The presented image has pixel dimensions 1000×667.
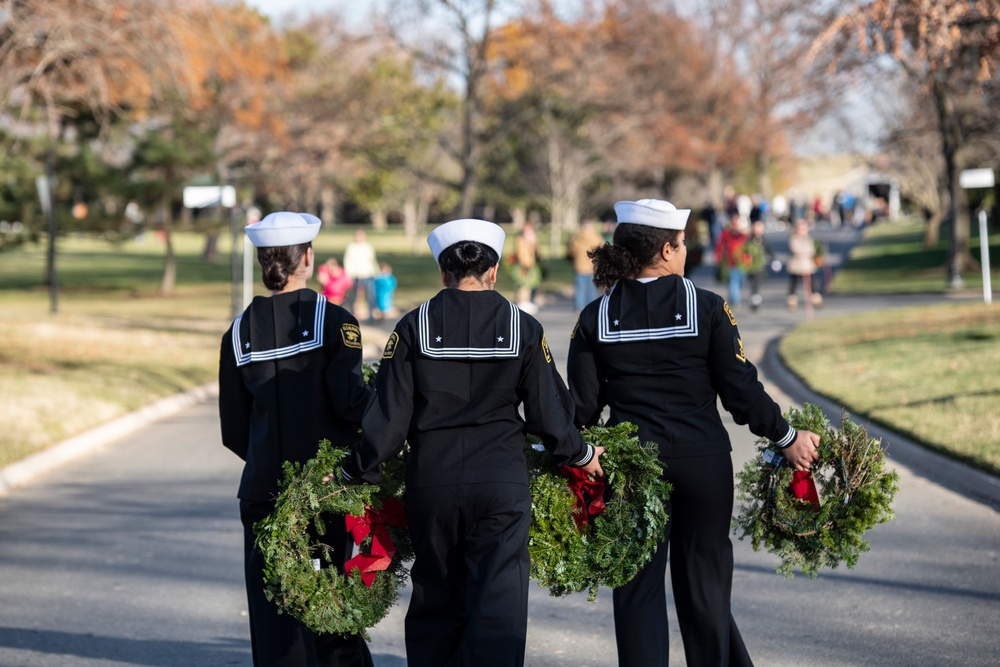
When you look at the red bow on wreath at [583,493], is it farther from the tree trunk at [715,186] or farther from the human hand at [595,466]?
the tree trunk at [715,186]

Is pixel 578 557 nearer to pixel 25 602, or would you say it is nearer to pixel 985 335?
pixel 25 602

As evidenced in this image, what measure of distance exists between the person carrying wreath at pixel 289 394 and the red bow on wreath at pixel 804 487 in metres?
1.65

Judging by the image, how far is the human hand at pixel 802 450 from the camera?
14.8 ft

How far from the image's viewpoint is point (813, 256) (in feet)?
77.3

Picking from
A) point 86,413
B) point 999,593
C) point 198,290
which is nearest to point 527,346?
point 999,593

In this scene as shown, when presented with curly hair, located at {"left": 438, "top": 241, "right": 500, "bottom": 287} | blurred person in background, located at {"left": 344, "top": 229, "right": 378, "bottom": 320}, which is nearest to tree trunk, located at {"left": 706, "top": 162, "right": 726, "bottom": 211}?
blurred person in background, located at {"left": 344, "top": 229, "right": 378, "bottom": 320}

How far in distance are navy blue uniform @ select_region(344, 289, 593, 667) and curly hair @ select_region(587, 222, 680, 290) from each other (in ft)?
1.75

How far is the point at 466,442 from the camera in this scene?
13.2ft

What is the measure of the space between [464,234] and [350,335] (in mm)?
633

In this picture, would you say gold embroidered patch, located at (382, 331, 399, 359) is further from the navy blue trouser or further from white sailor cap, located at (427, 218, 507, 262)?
the navy blue trouser

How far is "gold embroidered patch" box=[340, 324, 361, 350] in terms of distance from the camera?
4.44 metres

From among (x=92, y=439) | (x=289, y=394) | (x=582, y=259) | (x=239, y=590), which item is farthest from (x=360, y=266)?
(x=289, y=394)

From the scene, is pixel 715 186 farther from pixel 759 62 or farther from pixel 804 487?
pixel 804 487

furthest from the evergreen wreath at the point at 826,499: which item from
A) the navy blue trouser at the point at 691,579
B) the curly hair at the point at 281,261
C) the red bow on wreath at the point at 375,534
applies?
the curly hair at the point at 281,261
